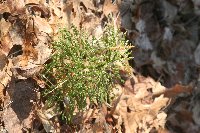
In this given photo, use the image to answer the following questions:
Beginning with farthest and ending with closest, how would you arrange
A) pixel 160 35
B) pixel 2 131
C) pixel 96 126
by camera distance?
1. pixel 160 35
2. pixel 96 126
3. pixel 2 131

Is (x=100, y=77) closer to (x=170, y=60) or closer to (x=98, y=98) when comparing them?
(x=98, y=98)

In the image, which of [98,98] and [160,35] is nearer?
[98,98]

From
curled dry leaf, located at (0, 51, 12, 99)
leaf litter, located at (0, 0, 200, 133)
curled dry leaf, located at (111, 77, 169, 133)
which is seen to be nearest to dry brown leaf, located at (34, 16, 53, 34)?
leaf litter, located at (0, 0, 200, 133)

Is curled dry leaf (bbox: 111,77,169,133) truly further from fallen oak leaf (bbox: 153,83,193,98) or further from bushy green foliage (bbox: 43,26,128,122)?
bushy green foliage (bbox: 43,26,128,122)

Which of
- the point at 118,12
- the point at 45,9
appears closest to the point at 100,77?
the point at 45,9

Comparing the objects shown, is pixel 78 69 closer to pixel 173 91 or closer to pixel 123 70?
pixel 123 70

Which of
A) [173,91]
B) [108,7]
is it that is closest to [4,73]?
[108,7]
